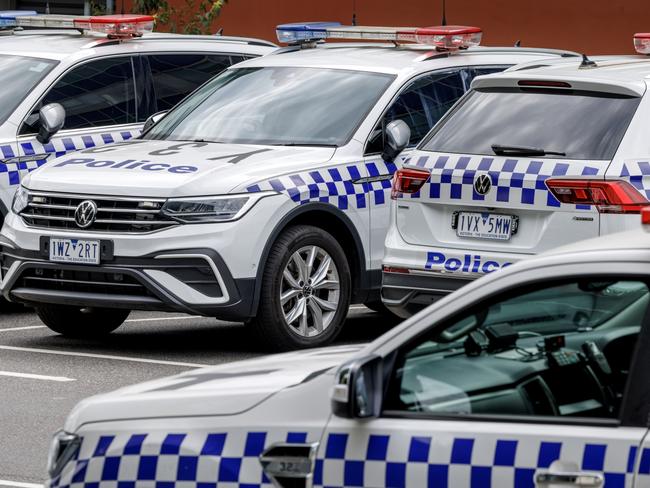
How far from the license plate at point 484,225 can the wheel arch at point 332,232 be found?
1294mm

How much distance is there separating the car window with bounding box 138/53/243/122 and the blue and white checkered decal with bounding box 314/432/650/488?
24.9 feet

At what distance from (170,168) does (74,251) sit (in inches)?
27.2

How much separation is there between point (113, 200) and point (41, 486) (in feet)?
9.55

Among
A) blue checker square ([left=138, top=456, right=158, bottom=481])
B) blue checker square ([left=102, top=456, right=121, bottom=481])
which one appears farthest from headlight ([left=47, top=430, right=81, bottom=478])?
blue checker square ([left=138, top=456, right=158, bottom=481])

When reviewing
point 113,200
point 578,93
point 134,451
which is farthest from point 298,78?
point 134,451

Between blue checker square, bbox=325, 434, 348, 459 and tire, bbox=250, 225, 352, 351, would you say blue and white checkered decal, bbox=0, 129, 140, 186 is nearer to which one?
tire, bbox=250, 225, 352, 351

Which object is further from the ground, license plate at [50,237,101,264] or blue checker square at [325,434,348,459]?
blue checker square at [325,434,348,459]

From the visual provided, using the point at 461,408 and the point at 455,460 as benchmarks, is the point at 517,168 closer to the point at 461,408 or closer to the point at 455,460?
the point at 461,408

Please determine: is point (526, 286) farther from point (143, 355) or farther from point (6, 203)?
point (6, 203)

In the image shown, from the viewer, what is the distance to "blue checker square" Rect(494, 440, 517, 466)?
356 cm

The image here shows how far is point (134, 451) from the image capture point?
13.2 feet

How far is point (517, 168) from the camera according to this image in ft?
24.9

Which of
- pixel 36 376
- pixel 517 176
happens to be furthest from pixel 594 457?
pixel 36 376

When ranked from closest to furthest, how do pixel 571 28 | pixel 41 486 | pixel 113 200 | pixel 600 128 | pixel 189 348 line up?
pixel 41 486
pixel 600 128
pixel 113 200
pixel 189 348
pixel 571 28
